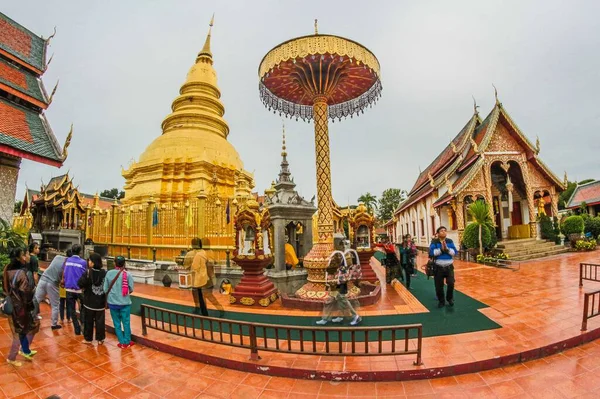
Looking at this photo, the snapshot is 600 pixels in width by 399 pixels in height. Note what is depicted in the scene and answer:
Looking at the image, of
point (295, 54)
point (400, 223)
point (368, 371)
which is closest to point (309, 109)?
point (295, 54)

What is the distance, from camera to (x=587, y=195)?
27406mm

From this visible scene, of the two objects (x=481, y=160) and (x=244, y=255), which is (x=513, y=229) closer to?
(x=481, y=160)

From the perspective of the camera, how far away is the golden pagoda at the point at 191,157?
15914 millimetres

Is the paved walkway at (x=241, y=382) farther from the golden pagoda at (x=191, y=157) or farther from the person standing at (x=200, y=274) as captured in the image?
the golden pagoda at (x=191, y=157)

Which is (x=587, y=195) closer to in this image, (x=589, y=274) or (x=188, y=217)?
(x=589, y=274)

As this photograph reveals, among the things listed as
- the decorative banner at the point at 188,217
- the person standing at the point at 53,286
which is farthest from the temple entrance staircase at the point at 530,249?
the person standing at the point at 53,286

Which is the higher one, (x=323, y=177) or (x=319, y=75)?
(x=319, y=75)

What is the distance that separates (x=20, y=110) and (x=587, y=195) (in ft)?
128

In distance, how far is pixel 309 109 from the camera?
10.7 meters

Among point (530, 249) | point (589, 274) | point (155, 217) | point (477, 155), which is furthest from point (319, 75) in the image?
point (530, 249)

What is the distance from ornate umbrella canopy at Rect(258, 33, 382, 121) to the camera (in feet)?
24.2

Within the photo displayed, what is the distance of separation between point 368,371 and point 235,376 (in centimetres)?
162

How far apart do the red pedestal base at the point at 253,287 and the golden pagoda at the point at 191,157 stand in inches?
248

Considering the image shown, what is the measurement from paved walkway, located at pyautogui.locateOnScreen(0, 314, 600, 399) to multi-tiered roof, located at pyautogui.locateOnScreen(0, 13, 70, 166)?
5684 millimetres
